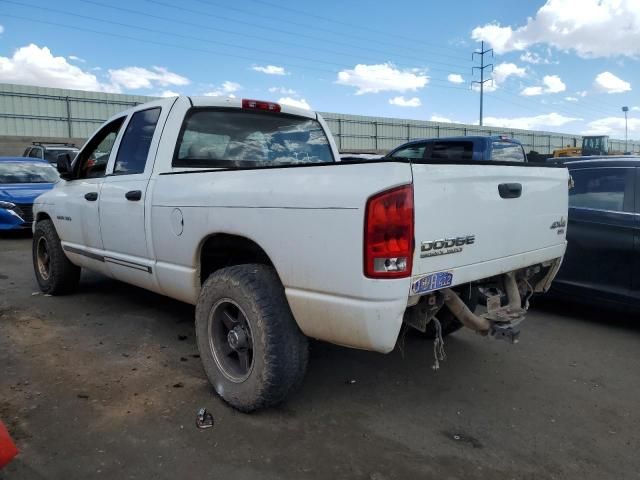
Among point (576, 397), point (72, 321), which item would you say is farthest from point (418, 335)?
point (72, 321)

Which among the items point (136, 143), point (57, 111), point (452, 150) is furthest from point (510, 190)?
point (57, 111)

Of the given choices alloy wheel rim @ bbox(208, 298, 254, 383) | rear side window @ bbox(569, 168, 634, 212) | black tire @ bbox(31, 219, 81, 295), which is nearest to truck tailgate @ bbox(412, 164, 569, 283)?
alloy wheel rim @ bbox(208, 298, 254, 383)

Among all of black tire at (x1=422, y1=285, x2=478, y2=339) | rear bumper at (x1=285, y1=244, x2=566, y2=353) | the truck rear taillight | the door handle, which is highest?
the truck rear taillight

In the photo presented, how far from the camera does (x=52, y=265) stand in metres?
5.37

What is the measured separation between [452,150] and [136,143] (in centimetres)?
653

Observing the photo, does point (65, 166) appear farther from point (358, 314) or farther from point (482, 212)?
point (482, 212)

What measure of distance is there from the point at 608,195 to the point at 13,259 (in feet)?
26.2

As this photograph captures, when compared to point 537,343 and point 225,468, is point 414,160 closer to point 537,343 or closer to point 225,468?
point 225,468

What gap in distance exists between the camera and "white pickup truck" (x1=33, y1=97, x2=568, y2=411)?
237 cm

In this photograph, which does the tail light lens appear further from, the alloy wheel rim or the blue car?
the blue car

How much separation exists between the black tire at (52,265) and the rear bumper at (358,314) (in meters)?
3.64

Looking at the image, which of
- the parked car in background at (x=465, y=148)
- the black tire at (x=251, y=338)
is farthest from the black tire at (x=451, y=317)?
the parked car in background at (x=465, y=148)

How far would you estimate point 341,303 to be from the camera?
2.45 metres

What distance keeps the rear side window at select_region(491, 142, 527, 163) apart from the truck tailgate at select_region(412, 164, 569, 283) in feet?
19.4
